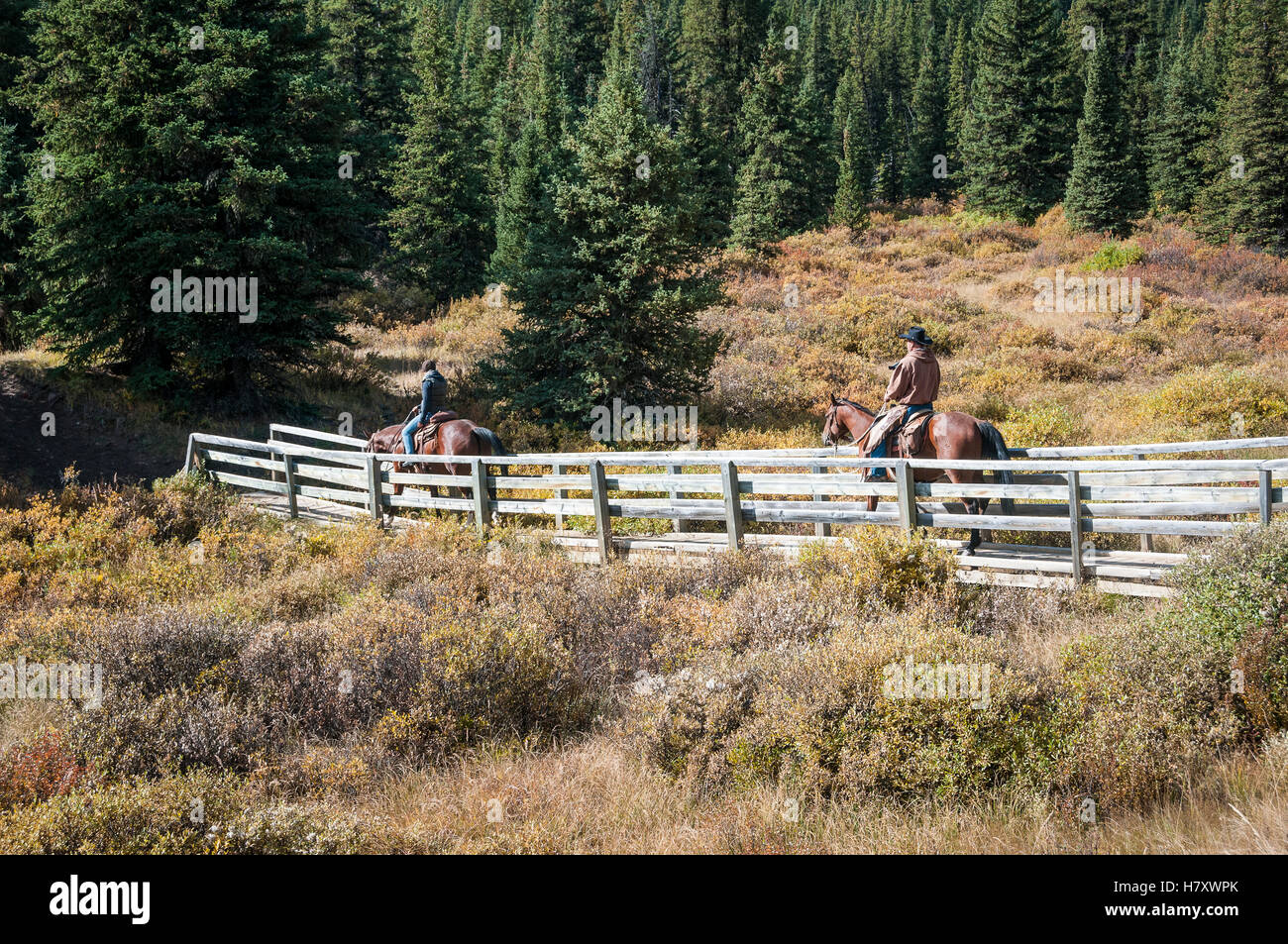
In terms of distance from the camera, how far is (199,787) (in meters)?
5.17

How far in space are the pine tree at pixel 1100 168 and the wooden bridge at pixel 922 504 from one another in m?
30.6

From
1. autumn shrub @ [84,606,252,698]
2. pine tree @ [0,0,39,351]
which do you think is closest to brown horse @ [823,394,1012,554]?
autumn shrub @ [84,606,252,698]

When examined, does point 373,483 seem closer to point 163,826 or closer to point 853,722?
point 163,826

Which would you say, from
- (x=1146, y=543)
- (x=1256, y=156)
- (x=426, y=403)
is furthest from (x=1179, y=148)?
(x=426, y=403)

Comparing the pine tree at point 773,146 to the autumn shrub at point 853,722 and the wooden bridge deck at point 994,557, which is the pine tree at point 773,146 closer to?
the wooden bridge deck at point 994,557

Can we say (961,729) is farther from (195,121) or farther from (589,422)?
(195,121)

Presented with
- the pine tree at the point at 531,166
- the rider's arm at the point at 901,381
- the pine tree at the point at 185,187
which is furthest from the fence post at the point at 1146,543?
the pine tree at the point at 185,187

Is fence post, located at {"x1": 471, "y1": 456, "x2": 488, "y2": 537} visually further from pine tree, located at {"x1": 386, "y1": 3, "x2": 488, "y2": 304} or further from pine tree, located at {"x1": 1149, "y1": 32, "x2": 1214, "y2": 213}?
pine tree, located at {"x1": 1149, "y1": 32, "x2": 1214, "y2": 213}

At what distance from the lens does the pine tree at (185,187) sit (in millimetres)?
18734

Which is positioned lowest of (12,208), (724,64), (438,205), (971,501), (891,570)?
(891,570)

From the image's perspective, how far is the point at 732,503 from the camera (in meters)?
10.3

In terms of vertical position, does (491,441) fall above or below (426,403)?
below

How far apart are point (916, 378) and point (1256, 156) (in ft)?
124
